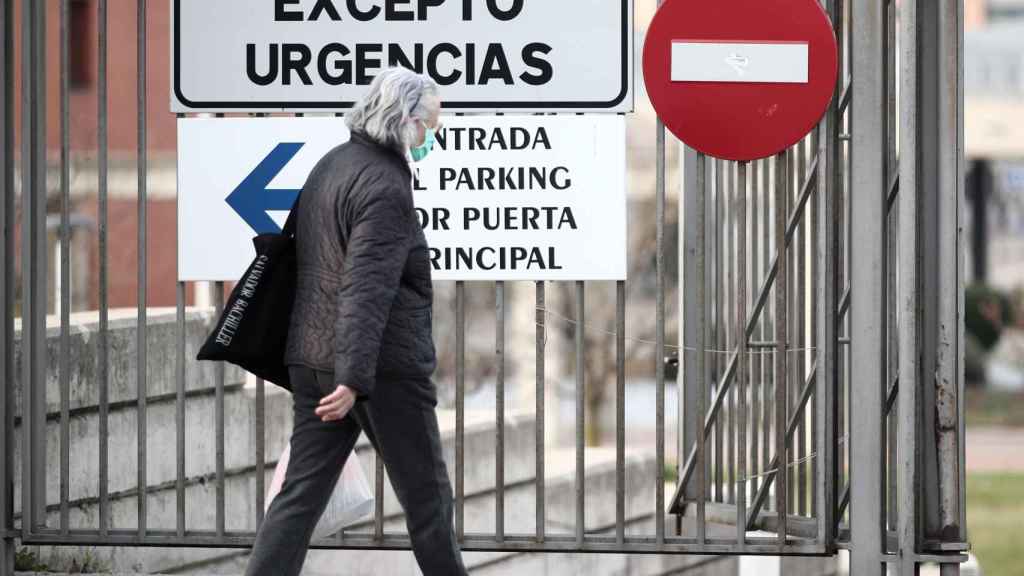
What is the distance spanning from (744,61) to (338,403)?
6.17ft

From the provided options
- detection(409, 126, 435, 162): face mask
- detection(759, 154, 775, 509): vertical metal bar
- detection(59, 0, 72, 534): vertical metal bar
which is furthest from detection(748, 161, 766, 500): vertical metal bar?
detection(59, 0, 72, 534): vertical metal bar

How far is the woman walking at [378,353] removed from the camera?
4.55m

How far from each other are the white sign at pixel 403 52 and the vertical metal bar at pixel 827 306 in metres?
0.69

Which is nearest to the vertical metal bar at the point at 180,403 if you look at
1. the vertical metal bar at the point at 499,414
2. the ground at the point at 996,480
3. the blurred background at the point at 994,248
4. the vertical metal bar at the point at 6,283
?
the vertical metal bar at the point at 6,283

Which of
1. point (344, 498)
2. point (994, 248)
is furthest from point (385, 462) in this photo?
point (994, 248)

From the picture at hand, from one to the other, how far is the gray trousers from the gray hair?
2.32ft

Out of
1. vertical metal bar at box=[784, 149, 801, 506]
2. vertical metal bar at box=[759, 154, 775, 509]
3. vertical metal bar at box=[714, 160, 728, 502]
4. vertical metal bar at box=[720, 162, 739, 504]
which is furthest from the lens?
vertical metal bar at box=[720, 162, 739, 504]

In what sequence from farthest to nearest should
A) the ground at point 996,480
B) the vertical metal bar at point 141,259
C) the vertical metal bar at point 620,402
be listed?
the ground at point 996,480, the vertical metal bar at point 141,259, the vertical metal bar at point 620,402

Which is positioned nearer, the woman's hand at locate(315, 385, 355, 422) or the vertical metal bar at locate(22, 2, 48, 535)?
the woman's hand at locate(315, 385, 355, 422)

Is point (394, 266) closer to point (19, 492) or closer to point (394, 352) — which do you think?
point (394, 352)

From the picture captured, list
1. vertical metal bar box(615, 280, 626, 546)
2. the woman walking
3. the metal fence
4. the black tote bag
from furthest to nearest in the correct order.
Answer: the metal fence → vertical metal bar box(615, 280, 626, 546) → the black tote bag → the woman walking

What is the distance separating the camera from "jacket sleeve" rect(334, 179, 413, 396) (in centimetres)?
437

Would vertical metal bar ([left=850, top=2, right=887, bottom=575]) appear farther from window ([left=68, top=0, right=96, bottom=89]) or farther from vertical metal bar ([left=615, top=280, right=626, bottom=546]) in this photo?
window ([left=68, top=0, right=96, bottom=89])

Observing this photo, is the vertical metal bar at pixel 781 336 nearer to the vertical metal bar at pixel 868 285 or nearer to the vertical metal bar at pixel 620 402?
Answer: the vertical metal bar at pixel 868 285
